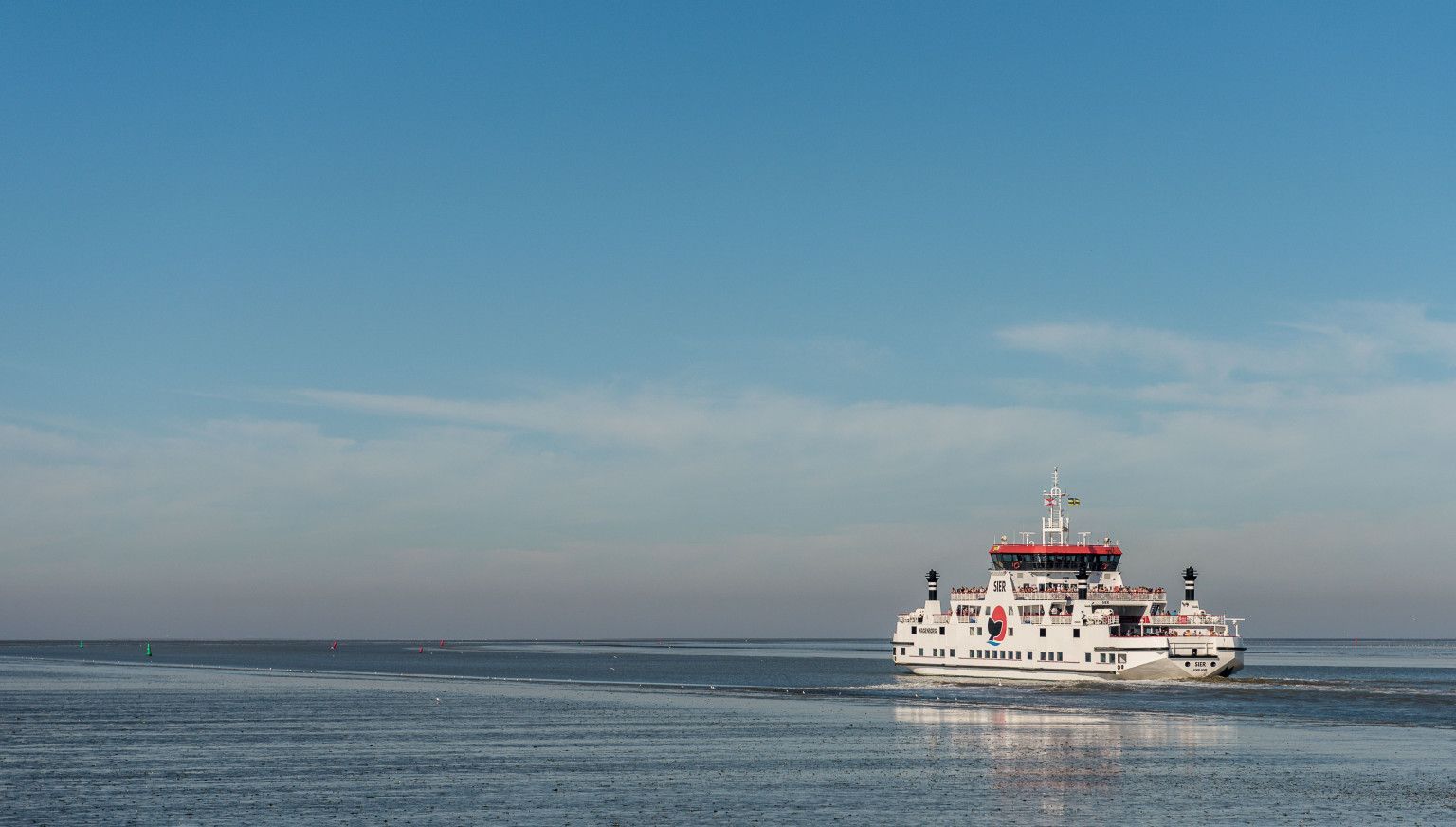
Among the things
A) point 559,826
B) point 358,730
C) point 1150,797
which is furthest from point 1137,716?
point 559,826

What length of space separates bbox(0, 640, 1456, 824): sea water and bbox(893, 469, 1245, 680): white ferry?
256cm

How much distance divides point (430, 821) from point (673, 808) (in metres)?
7.99

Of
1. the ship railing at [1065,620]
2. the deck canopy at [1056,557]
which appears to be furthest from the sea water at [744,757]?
the deck canopy at [1056,557]

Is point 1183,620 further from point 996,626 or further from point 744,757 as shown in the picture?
point 744,757

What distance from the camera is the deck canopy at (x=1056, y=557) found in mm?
129125

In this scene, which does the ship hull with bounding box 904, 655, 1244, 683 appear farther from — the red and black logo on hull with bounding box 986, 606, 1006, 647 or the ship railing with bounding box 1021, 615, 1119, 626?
the ship railing with bounding box 1021, 615, 1119, 626

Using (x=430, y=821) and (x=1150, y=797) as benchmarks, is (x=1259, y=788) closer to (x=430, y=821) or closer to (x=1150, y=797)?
(x=1150, y=797)

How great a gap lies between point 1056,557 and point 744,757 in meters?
65.6

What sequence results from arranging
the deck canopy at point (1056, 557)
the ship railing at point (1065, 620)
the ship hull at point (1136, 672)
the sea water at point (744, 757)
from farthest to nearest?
the deck canopy at point (1056, 557)
the ship railing at point (1065, 620)
the ship hull at point (1136, 672)
the sea water at point (744, 757)

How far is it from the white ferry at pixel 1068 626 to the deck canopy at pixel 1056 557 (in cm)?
8

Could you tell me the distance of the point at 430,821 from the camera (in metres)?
47.9

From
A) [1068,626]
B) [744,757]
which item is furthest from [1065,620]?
[744,757]

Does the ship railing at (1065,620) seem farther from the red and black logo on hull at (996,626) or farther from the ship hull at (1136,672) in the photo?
the ship hull at (1136,672)

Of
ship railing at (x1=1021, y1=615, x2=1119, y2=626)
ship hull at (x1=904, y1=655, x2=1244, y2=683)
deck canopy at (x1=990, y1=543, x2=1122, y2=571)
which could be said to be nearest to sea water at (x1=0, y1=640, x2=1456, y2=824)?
ship hull at (x1=904, y1=655, x2=1244, y2=683)
